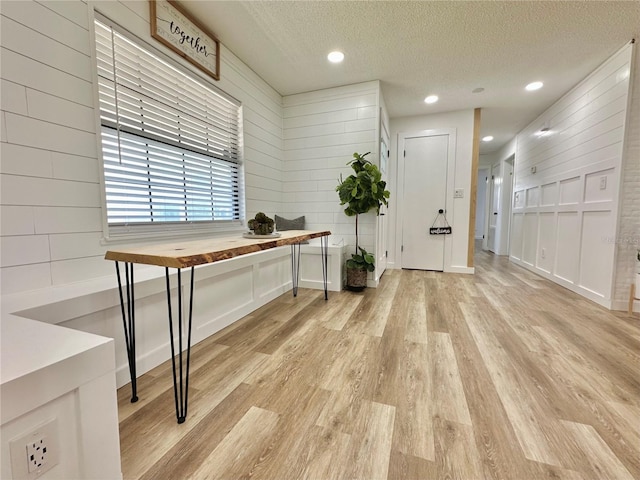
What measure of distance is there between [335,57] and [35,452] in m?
3.39

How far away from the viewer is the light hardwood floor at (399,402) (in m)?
1.05

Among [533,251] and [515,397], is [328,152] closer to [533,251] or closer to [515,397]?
[515,397]

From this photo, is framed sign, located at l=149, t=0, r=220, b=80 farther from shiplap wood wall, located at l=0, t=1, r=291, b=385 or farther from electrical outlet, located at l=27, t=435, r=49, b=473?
electrical outlet, located at l=27, t=435, r=49, b=473

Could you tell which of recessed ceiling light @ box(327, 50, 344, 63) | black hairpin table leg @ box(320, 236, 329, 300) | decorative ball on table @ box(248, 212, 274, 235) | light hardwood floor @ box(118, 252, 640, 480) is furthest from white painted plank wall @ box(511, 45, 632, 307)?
decorative ball on table @ box(248, 212, 274, 235)

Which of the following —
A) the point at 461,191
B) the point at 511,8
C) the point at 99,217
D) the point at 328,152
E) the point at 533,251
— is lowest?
the point at 533,251

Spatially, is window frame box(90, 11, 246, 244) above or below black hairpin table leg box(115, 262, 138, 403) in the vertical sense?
above

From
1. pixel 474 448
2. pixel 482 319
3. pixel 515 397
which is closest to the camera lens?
pixel 474 448

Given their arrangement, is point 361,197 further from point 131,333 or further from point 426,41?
point 131,333

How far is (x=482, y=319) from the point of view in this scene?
249cm

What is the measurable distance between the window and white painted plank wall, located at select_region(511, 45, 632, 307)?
3948 millimetres

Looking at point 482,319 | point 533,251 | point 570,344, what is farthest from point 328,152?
point 533,251

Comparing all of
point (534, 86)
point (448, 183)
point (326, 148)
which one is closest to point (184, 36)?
point (326, 148)

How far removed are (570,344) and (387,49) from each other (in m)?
3.05

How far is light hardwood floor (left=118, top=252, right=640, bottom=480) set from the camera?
41.2 inches
